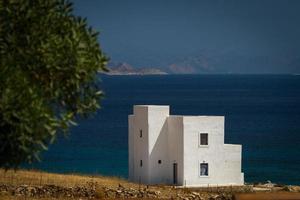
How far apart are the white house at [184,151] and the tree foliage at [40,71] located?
109ft

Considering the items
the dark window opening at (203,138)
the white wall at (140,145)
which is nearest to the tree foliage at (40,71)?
the dark window opening at (203,138)

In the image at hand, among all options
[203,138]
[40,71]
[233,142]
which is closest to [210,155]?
[203,138]

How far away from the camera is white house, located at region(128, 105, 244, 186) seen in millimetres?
52688

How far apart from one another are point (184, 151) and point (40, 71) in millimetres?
34101

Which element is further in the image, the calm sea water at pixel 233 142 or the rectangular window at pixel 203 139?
the calm sea water at pixel 233 142

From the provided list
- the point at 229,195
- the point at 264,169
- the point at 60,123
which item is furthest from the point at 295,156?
the point at 60,123

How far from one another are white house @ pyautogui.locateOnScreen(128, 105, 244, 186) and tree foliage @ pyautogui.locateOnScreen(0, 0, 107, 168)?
33.2 m

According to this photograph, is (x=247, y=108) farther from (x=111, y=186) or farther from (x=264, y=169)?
(x=111, y=186)

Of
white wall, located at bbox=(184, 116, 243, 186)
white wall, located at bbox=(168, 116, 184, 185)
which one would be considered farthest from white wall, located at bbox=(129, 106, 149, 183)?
white wall, located at bbox=(184, 116, 243, 186)

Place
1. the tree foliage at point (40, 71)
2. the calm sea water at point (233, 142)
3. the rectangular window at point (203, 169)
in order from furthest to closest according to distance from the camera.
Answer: the calm sea water at point (233, 142)
the rectangular window at point (203, 169)
the tree foliage at point (40, 71)

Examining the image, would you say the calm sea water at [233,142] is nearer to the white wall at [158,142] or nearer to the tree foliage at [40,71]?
the white wall at [158,142]

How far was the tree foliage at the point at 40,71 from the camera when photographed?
58.8 ft

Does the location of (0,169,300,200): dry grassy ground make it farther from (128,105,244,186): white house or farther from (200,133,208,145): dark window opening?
(200,133,208,145): dark window opening

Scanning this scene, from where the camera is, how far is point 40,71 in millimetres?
18844
